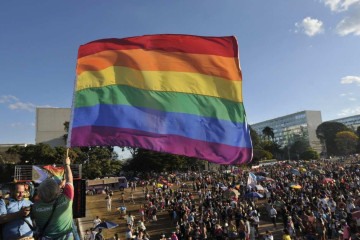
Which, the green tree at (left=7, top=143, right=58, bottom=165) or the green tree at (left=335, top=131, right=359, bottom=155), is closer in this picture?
the green tree at (left=7, top=143, right=58, bottom=165)

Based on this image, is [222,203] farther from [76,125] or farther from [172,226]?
[76,125]

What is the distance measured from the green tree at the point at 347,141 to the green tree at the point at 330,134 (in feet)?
19.3

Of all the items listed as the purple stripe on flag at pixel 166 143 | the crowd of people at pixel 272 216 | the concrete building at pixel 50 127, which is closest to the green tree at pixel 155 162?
the crowd of people at pixel 272 216

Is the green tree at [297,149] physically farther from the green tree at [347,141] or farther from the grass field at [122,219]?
the grass field at [122,219]

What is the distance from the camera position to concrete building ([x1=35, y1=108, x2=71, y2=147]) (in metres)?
98.8

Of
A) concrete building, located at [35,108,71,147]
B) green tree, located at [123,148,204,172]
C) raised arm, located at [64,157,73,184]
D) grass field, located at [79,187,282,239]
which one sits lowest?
grass field, located at [79,187,282,239]

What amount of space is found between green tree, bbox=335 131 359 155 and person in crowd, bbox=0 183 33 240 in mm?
126070

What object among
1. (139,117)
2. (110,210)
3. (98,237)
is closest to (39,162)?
(110,210)

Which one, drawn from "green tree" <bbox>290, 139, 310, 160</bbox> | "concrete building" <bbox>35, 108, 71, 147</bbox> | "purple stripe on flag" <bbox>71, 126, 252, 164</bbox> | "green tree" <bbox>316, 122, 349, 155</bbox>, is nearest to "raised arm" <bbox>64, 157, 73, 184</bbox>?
"purple stripe on flag" <bbox>71, 126, 252, 164</bbox>

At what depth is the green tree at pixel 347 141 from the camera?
116 metres

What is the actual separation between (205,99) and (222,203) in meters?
18.6

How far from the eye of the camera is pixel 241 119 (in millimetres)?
6953

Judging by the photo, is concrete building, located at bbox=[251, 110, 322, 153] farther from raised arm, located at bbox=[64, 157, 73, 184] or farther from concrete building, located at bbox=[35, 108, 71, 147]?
raised arm, located at bbox=[64, 157, 73, 184]

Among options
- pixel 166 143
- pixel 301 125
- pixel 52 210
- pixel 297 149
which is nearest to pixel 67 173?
pixel 52 210
